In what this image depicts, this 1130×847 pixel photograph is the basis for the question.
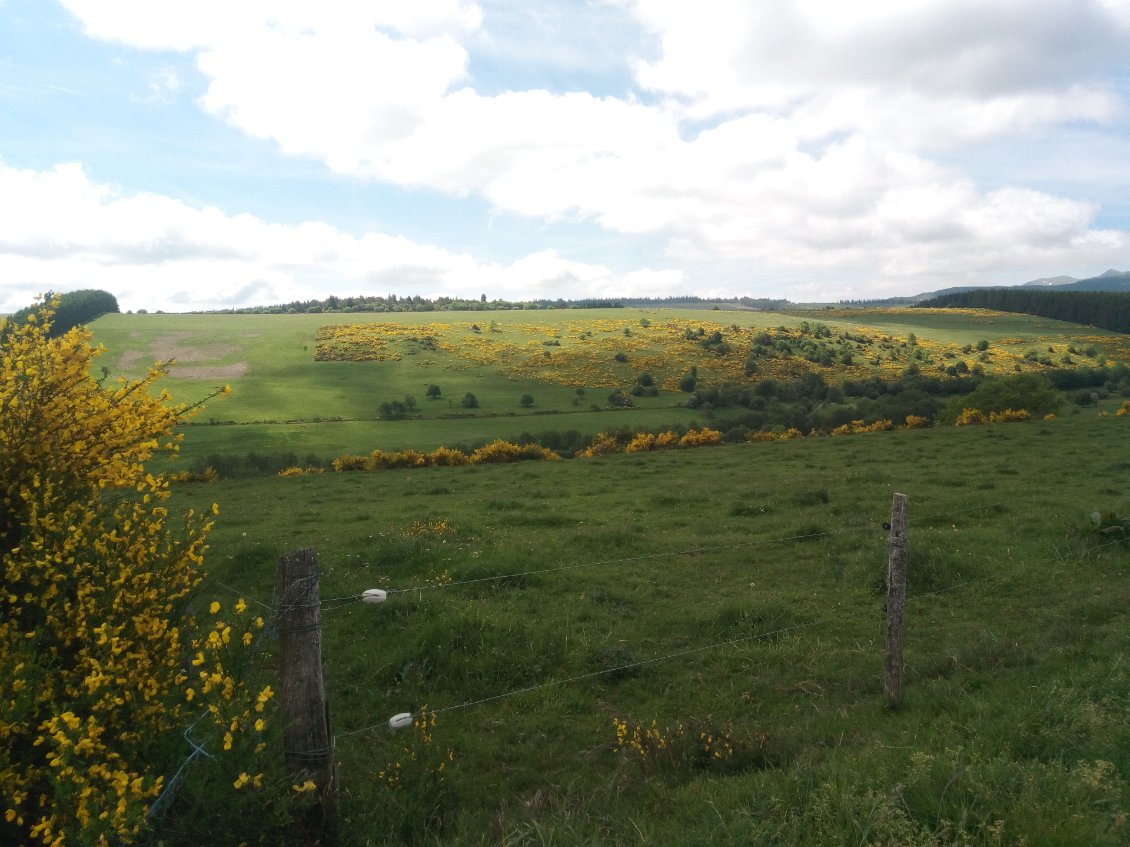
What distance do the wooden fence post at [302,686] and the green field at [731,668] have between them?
50 cm

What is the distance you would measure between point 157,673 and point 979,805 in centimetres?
619

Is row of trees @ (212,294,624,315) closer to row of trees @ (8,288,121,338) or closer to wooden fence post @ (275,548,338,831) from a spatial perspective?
row of trees @ (8,288,121,338)

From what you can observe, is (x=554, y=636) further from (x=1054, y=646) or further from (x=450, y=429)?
(x=450, y=429)

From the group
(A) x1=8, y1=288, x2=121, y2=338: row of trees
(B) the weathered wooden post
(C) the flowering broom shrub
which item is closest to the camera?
(C) the flowering broom shrub

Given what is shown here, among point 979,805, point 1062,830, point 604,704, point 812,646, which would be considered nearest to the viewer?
point 1062,830

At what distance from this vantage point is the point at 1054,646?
Answer: 8.65 m

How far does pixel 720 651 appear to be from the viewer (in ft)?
32.8

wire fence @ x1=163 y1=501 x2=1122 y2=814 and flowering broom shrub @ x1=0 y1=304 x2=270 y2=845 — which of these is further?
wire fence @ x1=163 y1=501 x2=1122 y2=814

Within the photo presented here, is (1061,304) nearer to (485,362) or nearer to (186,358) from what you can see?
(485,362)

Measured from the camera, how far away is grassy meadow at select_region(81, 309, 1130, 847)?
199 inches

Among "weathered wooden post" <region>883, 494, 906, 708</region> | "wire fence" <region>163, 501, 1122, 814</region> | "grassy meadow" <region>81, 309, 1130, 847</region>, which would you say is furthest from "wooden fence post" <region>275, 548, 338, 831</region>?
"weathered wooden post" <region>883, 494, 906, 708</region>

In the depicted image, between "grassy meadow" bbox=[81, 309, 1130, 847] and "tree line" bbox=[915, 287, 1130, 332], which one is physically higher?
"tree line" bbox=[915, 287, 1130, 332]

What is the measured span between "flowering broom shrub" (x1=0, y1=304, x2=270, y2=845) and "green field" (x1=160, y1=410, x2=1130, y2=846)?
60cm

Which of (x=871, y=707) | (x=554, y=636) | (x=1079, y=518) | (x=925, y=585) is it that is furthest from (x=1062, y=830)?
(x=1079, y=518)
